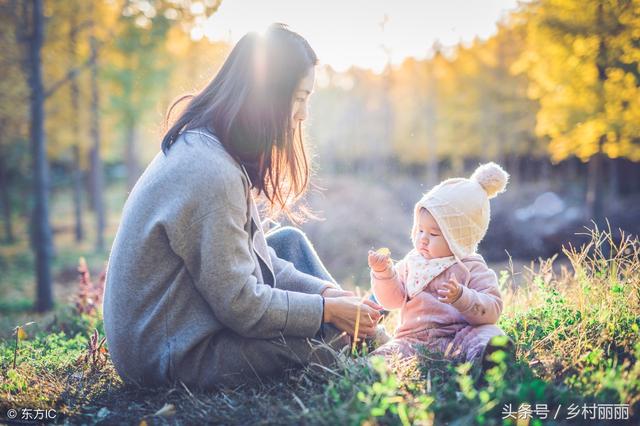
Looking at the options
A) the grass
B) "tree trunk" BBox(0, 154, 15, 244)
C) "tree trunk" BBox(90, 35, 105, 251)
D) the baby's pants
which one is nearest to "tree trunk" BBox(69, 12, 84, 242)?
"tree trunk" BBox(90, 35, 105, 251)

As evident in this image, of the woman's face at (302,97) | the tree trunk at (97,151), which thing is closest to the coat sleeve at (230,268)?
the woman's face at (302,97)

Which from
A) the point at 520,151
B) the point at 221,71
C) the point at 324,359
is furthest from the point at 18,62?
the point at 520,151

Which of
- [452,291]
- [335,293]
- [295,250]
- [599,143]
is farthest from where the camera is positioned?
[599,143]

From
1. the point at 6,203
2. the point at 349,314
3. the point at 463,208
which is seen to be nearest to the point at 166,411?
the point at 349,314

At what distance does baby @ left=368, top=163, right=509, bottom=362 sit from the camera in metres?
2.61

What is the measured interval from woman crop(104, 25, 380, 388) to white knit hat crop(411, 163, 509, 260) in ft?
1.89

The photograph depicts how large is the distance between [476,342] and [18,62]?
30.0 ft

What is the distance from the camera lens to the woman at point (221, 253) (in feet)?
7.02

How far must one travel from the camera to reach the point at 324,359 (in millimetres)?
2426

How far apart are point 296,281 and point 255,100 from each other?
0.97 m

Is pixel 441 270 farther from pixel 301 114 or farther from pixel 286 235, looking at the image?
pixel 301 114

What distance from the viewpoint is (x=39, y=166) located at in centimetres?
791

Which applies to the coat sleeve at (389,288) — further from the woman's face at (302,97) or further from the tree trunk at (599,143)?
the tree trunk at (599,143)

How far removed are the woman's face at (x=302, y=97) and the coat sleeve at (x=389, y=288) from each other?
0.93 metres
